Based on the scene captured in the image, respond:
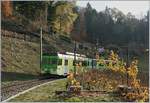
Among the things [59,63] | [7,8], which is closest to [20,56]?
[59,63]

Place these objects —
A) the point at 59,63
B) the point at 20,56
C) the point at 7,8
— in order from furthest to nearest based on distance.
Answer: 1. the point at 7,8
2. the point at 20,56
3. the point at 59,63

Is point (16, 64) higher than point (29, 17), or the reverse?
point (29, 17)

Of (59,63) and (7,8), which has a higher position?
(7,8)

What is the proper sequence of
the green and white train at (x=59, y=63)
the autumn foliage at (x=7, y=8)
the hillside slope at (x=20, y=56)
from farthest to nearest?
the autumn foliage at (x=7, y=8) → the hillside slope at (x=20, y=56) → the green and white train at (x=59, y=63)

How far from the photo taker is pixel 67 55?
123ft

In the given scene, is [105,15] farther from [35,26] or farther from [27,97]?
[27,97]

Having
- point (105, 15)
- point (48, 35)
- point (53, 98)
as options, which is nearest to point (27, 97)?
point (53, 98)

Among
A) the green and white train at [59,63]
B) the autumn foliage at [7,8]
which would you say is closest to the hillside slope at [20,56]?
the green and white train at [59,63]

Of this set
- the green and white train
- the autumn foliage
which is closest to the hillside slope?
the green and white train

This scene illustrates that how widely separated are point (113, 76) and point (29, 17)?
47085 millimetres

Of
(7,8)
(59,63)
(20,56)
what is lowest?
(59,63)

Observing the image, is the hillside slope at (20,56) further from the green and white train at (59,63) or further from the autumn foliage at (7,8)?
the autumn foliage at (7,8)

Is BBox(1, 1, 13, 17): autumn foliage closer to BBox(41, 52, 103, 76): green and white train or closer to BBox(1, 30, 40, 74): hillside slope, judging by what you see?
BBox(1, 30, 40, 74): hillside slope

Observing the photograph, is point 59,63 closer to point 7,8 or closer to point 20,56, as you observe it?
point 20,56
